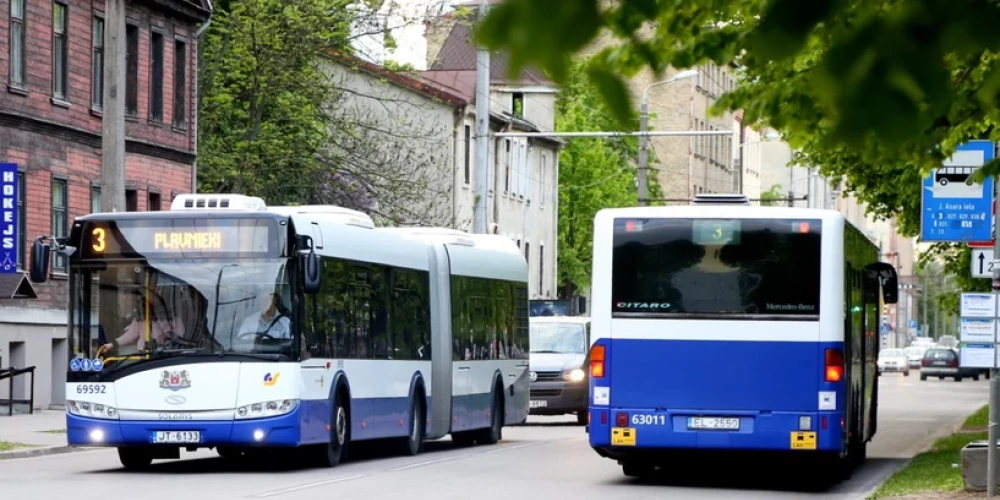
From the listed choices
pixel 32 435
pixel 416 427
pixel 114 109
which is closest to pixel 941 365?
pixel 114 109

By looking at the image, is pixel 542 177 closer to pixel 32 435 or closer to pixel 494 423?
pixel 494 423

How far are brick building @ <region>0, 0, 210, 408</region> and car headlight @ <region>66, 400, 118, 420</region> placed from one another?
36.8ft

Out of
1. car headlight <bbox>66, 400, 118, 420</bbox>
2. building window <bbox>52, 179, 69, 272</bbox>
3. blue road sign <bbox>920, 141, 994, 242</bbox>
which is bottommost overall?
car headlight <bbox>66, 400, 118, 420</bbox>

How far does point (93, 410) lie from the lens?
1944cm

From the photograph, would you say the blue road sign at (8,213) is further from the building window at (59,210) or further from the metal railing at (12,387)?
the building window at (59,210)

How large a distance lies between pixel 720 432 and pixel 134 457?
647cm

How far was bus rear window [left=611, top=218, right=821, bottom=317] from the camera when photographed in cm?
1775

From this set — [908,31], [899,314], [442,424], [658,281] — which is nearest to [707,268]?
[658,281]

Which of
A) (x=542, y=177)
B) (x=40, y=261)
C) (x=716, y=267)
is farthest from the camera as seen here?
(x=542, y=177)

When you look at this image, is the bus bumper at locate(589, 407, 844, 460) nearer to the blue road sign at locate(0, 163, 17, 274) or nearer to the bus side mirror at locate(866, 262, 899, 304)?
the bus side mirror at locate(866, 262, 899, 304)

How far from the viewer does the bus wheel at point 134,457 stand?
20.7 m

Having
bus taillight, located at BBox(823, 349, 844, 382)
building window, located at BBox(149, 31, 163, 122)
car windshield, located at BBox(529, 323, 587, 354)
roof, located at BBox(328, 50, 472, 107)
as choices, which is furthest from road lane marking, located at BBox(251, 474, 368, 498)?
roof, located at BBox(328, 50, 472, 107)

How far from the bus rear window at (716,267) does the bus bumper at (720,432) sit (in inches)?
35.5

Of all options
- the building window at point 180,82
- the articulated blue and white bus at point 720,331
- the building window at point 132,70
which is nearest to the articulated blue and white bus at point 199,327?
the articulated blue and white bus at point 720,331
